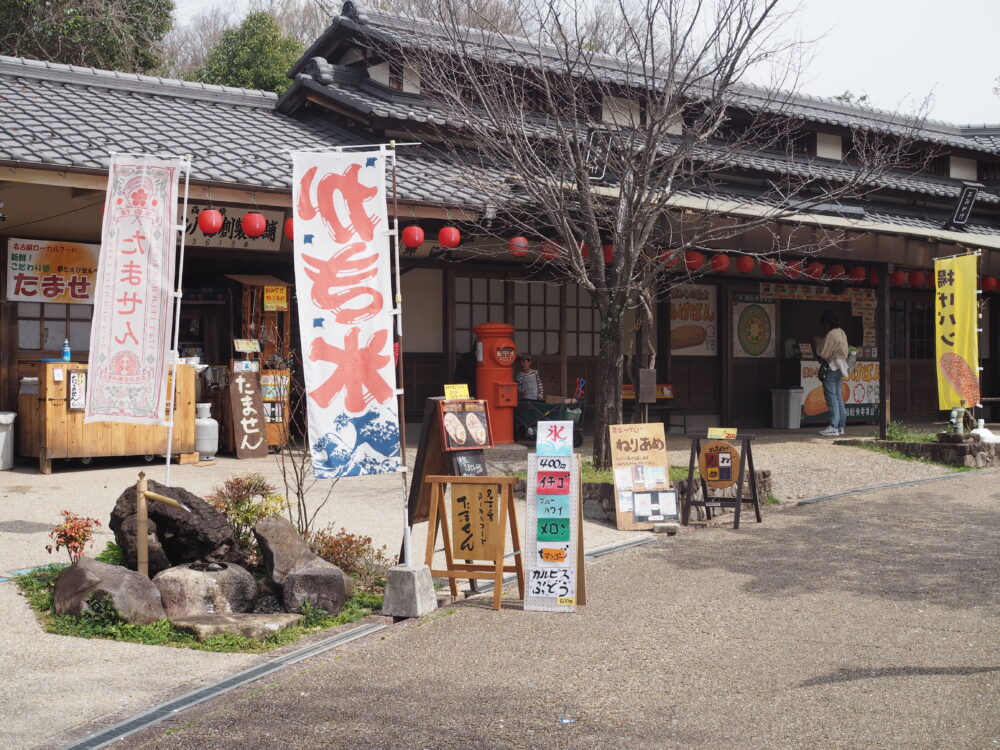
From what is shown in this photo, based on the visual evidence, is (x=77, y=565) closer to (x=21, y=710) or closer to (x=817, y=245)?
(x=21, y=710)

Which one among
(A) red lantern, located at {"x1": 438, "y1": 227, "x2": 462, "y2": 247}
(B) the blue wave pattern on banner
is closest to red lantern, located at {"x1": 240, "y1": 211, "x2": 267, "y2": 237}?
(A) red lantern, located at {"x1": 438, "y1": 227, "x2": 462, "y2": 247}

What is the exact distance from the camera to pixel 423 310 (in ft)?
47.3

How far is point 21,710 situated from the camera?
421cm

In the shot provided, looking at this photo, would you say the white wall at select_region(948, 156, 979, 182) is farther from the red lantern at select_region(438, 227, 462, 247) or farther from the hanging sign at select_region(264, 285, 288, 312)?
the hanging sign at select_region(264, 285, 288, 312)

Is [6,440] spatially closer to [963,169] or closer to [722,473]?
[722,473]

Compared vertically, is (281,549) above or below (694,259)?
below

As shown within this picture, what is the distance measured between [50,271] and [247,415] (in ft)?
9.50

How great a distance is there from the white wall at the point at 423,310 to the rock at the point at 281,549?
7.88 meters

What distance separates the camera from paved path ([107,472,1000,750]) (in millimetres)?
4012

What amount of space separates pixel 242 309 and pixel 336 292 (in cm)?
687

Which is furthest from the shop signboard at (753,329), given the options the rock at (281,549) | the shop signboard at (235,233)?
the rock at (281,549)

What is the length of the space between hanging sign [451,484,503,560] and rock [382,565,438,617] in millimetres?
571

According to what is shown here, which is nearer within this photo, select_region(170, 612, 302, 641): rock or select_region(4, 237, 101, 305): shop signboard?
select_region(170, 612, 302, 641): rock

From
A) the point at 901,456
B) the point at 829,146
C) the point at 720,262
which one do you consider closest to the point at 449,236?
the point at 720,262
